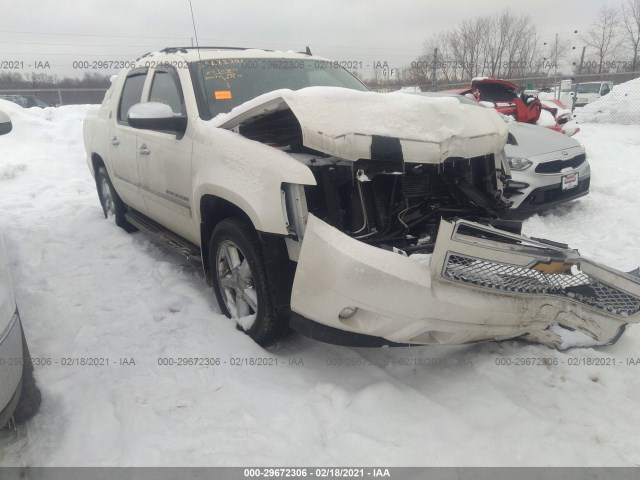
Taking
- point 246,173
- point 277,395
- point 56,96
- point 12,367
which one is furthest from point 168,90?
point 56,96

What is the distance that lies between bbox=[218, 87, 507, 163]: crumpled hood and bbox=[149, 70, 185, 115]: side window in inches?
45.0

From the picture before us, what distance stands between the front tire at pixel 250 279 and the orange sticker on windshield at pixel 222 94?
1026 millimetres

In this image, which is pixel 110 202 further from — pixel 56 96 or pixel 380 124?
pixel 56 96

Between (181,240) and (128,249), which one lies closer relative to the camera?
(181,240)

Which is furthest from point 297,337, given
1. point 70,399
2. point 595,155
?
point 595,155

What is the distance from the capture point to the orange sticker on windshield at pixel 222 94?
3396mm

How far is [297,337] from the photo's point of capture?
314 cm

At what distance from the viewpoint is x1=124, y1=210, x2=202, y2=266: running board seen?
11.8 feet

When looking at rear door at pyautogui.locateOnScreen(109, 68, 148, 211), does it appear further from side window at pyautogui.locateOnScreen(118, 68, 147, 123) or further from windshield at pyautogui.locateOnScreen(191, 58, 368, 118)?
windshield at pyautogui.locateOnScreen(191, 58, 368, 118)

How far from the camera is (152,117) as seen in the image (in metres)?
3.14

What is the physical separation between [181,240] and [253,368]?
1.55m

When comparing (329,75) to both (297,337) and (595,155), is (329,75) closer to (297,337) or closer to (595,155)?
(297,337)

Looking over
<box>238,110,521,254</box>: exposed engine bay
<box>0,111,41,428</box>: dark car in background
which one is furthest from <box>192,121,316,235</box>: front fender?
<box>0,111,41,428</box>: dark car in background

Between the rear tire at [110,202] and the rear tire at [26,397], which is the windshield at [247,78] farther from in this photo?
the rear tire at [110,202]
